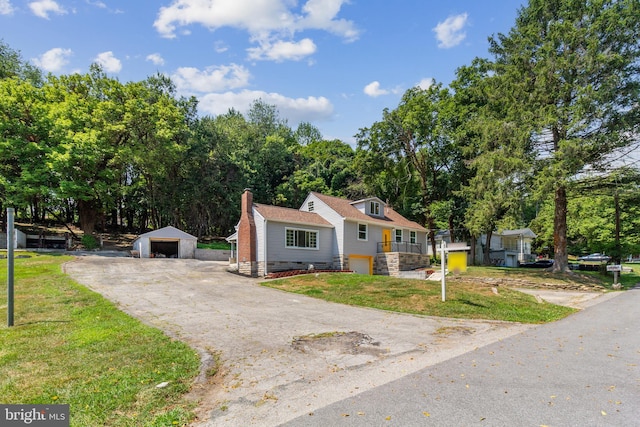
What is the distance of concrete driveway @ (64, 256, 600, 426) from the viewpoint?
466cm

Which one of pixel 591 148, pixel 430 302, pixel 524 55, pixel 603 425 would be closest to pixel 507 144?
pixel 591 148

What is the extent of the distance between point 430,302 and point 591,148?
15287 mm

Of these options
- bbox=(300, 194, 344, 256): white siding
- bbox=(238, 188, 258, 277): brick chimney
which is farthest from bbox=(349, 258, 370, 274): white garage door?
bbox=(238, 188, 258, 277): brick chimney

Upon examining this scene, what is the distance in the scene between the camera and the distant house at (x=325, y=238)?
73.5 ft

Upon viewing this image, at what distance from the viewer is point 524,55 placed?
926 inches

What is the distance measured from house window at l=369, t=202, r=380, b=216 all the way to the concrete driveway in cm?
1583

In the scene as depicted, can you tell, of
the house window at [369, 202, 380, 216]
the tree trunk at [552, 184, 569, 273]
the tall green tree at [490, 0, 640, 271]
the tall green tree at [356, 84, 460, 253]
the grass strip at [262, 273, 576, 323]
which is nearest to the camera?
the grass strip at [262, 273, 576, 323]

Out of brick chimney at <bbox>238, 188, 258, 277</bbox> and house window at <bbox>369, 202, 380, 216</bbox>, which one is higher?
house window at <bbox>369, 202, 380, 216</bbox>

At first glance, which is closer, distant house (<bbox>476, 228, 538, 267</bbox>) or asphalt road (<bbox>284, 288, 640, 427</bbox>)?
asphalt road (<bbox>284, 288, 640, 427</bbox>)

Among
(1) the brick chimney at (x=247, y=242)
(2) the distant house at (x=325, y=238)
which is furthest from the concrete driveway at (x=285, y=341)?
(2) the distant house at (x=325, y=238)

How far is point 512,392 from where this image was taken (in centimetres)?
479

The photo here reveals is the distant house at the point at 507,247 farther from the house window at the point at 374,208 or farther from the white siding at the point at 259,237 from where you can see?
the white siding at the point at 259,237

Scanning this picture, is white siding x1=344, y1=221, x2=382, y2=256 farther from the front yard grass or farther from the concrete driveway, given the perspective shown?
the concrete driveway

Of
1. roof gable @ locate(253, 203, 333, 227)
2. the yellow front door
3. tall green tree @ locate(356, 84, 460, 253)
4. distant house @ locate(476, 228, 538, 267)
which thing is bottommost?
distant house @ locate(476, 228, 538, 267)
